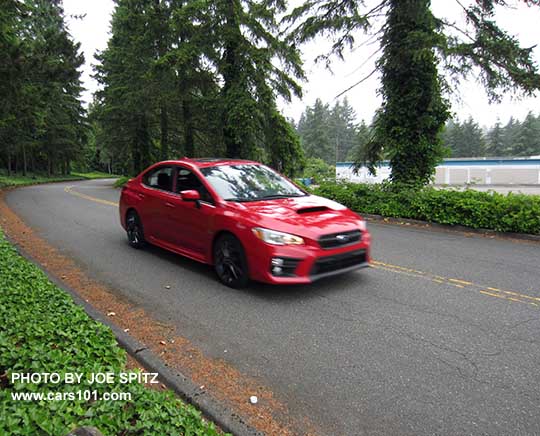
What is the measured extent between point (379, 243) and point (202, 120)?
1473 centimetres

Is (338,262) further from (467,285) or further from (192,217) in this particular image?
(192,217)

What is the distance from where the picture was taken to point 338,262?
15.3 ft

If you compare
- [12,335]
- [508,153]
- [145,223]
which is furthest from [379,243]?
[508,153]

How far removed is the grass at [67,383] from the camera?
211 cm

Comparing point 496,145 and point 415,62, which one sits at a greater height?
point 496,145

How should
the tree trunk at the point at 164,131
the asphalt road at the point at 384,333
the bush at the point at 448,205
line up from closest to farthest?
the asphalt road at the point at 384,333, the bush at the point at 448,205, the tree trunk at the point at 164,131

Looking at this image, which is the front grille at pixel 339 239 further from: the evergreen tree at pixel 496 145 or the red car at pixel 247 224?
the evergreen tree at pixel 496 145

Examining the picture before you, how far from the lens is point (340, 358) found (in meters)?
3.30

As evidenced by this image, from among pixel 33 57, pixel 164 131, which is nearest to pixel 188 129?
pixel 164 131

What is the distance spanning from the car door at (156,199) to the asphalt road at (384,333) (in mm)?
511

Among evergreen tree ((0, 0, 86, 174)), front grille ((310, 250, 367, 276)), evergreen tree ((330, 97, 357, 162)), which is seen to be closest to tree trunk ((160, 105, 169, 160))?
evergreen tree ((0, 0, 86, 174))

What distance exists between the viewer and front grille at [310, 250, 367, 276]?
14.8 feet

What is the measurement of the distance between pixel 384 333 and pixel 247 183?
298 cm

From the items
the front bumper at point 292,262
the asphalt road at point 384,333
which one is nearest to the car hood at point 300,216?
the front bumper at point 292,262
